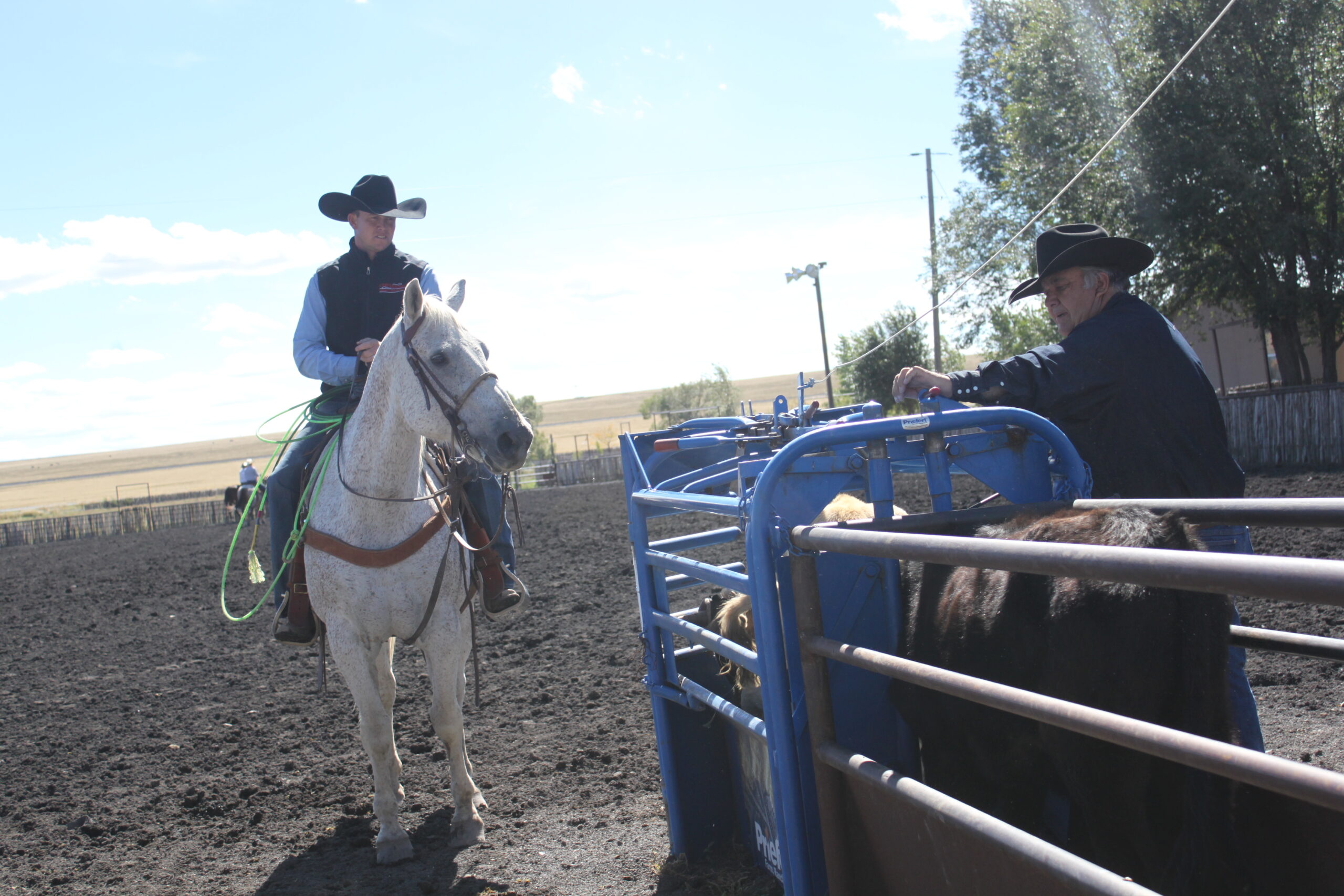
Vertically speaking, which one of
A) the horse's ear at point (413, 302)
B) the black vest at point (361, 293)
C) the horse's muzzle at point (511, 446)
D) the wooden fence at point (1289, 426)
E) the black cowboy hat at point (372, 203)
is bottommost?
the wooden fence at point (1289, 426)

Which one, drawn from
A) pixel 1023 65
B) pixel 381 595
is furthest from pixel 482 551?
pixel 1023 65

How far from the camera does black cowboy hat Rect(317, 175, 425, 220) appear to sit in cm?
443

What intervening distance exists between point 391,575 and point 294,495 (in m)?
0.76

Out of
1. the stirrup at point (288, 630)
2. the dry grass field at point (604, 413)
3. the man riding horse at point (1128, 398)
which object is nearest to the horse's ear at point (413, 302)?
the stirrup at point (288, 630)

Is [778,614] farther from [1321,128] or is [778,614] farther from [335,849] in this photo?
[1321,128]

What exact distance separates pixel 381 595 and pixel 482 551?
56 centimetres

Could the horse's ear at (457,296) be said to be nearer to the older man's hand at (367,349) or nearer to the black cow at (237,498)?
the older man's hand at (367,349)

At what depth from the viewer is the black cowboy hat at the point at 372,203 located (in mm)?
4430

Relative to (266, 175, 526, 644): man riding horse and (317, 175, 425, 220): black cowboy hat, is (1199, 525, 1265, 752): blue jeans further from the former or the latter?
(317, 175, 425, 220): black cowboy hat

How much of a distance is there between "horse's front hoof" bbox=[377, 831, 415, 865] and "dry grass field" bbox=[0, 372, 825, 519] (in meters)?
42.9

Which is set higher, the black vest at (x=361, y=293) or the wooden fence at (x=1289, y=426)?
the black vest at (x=361, y=293)

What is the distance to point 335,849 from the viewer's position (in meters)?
4.02

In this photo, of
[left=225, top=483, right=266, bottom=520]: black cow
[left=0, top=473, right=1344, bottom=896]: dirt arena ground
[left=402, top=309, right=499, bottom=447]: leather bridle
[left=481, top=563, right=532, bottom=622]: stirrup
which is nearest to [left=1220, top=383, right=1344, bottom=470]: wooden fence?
[left=0, top=473, right=1344, bottom=896]: dirt arena ground

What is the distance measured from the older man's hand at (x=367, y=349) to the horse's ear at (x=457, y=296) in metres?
0.41
